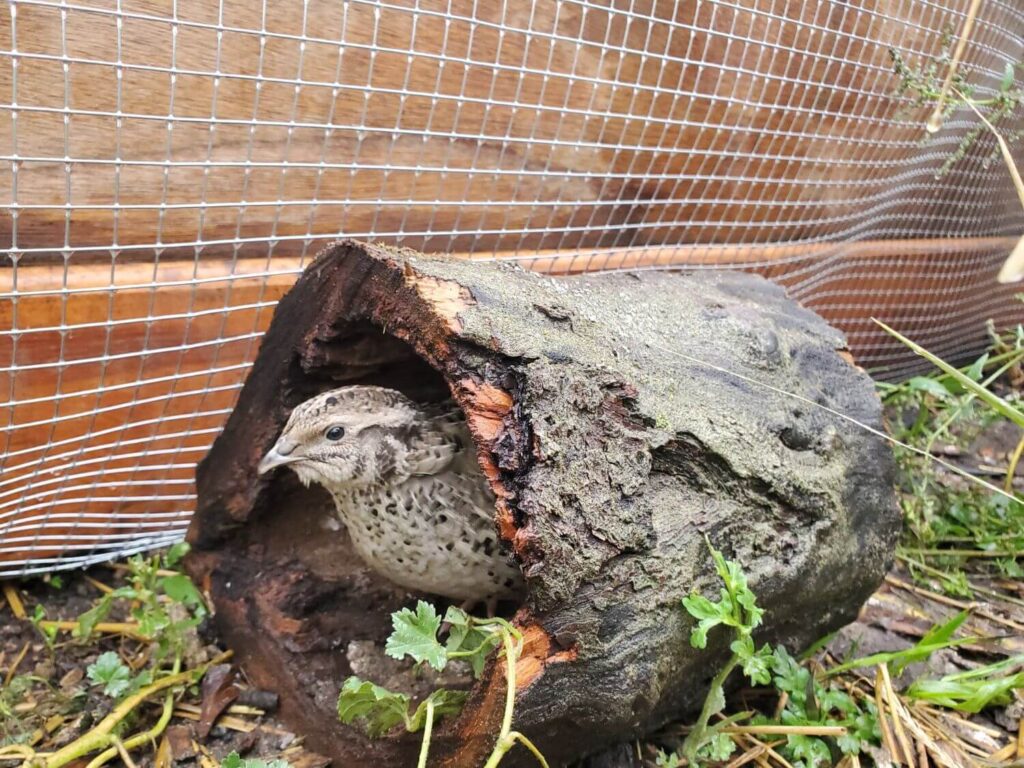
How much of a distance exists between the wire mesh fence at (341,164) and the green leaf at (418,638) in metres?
1.26

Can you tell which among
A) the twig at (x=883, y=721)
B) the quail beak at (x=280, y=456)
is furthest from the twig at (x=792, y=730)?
the quail beak at (x=280, y=456)

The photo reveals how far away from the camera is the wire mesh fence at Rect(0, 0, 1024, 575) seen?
7.70 feet

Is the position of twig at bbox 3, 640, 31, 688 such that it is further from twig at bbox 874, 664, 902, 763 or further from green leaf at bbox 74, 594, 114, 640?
twig at bbox 874, 664, 902, 763

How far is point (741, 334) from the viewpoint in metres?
2.22

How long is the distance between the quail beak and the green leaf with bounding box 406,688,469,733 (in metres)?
0.73

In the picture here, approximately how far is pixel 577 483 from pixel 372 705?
624 millimetres

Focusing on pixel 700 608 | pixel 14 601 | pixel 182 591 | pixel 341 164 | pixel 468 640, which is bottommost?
pixel 14 601

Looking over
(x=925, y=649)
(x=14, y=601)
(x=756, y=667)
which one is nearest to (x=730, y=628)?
(x=756, y=667)

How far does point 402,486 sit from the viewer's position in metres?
2.14

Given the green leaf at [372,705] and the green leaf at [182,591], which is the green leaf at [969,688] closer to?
the green leaf at [372,705]

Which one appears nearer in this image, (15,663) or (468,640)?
(468,640)

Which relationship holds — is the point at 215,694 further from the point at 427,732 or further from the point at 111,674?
the point at 427,732

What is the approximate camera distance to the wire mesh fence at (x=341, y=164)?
2346mm

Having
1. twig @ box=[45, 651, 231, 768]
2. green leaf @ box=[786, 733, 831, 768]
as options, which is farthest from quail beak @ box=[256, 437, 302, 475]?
green leaf @ box=[786, 733, 831, 768]
